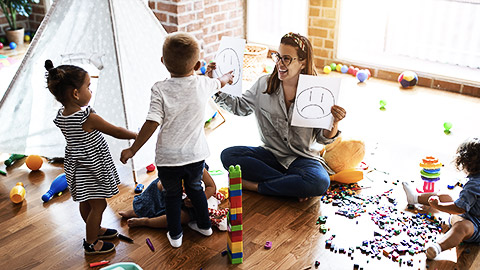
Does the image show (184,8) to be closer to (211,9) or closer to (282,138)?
(211,9)

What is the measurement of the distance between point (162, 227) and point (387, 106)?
1967 millimetres

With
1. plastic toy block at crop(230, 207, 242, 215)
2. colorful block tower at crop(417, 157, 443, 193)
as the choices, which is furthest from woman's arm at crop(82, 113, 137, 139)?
colorful block tower at crop(417, 157, 443, 193)

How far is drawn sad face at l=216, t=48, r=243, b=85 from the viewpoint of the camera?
234cm

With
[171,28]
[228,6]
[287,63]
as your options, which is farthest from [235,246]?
[228,6]

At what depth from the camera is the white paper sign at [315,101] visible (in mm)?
2232

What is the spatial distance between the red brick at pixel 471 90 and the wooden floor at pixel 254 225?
1.88ft

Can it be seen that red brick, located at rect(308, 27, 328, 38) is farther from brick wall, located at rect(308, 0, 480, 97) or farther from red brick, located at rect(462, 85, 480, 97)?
red brick, located at rect(462, 85, 480, 97)

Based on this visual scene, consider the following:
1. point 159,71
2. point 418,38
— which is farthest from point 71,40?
point 418,38

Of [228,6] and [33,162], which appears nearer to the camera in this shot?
[33,162]

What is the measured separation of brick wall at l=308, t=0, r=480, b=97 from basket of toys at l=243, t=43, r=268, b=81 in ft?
1.82

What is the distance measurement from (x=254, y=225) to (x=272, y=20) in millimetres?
2875

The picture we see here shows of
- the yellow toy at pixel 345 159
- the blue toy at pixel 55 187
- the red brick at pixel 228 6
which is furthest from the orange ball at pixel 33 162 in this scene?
the red brick at pixel 228 6

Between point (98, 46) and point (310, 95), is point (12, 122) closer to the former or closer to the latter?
point (98, 46)

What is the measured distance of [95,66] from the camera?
2.57 metres
